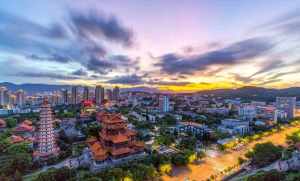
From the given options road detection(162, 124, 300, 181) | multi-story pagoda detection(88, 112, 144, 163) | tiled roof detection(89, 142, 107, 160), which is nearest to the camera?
road detection(162, 124, 300, 181)

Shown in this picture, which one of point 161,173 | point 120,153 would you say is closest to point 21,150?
point 120,153

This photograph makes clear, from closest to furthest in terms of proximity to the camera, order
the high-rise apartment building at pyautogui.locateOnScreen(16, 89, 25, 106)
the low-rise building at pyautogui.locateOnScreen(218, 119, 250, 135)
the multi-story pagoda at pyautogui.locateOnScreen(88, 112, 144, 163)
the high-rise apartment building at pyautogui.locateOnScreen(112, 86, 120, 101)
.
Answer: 1. the multi-story pagoda at pyautogui.locateOnScreen(88, 112, 144, 163)
2. the low-rise building at pyautogui.locateOnScreen(218, 119, 250, 135)
3. the high-rise apartment building at pyautogui.locateOnScreen(16, 89, 25, 106)
4. the high-rise apartment building at pyautogui.locateOnScreen(112, 86, 120, 101)

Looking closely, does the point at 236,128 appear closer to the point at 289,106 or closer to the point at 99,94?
the point at 289,106

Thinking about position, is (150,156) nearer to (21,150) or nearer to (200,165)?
(200,165)

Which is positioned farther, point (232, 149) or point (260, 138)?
point (260, 138)

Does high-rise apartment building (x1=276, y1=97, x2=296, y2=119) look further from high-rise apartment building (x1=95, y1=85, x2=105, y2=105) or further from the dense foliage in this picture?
high-rise apartment building (x1=95, y1=85, x2=105, y2=105)

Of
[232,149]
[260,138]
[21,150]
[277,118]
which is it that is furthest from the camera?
[277,118]

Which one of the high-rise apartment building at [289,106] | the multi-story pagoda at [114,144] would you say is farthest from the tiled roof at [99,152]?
the high-rise apartment building at [289,106]

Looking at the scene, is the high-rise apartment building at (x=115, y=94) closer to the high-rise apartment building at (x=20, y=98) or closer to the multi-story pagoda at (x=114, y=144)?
the high-rise apartment building at (x=20, y=98)

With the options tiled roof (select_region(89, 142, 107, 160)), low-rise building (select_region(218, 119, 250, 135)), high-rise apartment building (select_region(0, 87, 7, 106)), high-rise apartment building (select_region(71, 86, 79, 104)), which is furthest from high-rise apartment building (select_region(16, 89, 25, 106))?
low-rise building (select_region(218, 119, 250, 135))

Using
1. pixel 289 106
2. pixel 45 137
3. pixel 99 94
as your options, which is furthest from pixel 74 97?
pixel 289 106

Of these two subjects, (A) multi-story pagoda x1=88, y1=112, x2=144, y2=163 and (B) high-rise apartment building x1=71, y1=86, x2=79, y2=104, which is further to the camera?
(B) high-rise apartment building x1=71, y1=86, x2=79, y2=104
